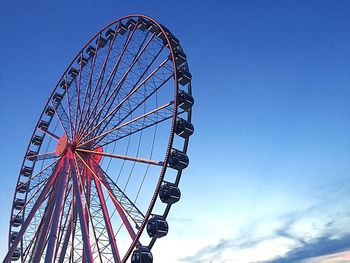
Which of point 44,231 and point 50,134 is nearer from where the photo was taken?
point 44,231

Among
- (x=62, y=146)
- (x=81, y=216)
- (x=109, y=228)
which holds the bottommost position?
(x=109, y=228)

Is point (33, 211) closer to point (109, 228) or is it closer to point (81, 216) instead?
point (81, 216)

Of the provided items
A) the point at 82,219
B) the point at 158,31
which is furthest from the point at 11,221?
the point at 158,31

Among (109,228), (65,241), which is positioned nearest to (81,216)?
(109,228)

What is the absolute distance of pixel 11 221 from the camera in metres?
26.3

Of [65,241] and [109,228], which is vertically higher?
[65,241]

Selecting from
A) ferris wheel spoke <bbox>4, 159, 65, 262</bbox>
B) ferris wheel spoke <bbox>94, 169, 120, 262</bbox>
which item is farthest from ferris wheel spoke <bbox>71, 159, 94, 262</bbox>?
ferris wheel spoke <bbox>4, 159, 65, 262</bbox>

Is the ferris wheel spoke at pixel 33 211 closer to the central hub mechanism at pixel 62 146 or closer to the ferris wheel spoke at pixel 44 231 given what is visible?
the ferris wheel spoke at pixel 44 231

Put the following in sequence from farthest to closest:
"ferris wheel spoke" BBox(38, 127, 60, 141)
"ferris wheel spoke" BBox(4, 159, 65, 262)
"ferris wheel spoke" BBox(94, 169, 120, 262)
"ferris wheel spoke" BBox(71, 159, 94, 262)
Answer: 1. "ferris wheel spoke" BBox(38, 127, 60, 141)
2. "ferris wheel spoke" BBox(4, 159, 65, 262)
3. "ferris wheel spoke" BBox(94, 169, 120, 262)
4. "ferris wheel spoke" BBox(71, 159, 94, 262)

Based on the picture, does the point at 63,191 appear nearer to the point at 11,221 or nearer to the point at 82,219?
the point at 82,219

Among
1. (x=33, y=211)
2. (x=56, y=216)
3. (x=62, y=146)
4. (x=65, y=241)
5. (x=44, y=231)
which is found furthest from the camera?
(x=62, y=146)

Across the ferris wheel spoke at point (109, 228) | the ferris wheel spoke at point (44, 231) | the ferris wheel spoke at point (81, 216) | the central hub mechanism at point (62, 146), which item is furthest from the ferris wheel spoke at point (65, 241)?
the central hub mechanism at point (62, 146)

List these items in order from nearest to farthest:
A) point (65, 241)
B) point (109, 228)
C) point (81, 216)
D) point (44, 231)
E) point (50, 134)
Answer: point (81, 216) → point (109, 228) → point (44, 231) → point (65, 241) → point (50, 134)

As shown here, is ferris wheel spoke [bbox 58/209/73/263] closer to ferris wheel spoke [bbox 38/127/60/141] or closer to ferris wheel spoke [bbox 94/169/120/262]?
ferris wheel spoke [bbox 94/169/120/262]
